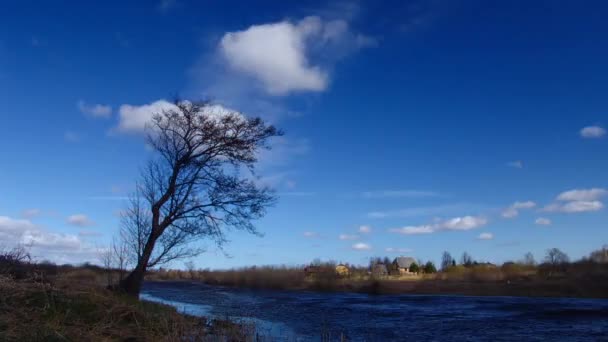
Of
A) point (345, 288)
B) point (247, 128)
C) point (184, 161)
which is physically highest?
point (247, 128)

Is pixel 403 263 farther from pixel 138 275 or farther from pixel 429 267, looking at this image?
pixel 138 275

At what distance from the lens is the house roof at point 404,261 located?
4710 inches

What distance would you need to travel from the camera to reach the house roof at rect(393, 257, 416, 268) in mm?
119644

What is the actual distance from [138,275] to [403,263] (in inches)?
4263

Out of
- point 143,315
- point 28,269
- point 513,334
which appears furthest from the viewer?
point 513,334

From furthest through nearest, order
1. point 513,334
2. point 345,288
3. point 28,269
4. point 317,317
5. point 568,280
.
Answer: point 345,288 → point 568,280 → point 317,317 → point 513,334 → point 28,269

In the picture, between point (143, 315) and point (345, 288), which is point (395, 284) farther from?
point (143, 315)

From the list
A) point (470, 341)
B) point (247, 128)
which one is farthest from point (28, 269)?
point (470, 341)

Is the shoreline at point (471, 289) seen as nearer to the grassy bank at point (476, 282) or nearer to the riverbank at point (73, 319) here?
the grassy bank at point (476, 282)

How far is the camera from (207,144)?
19250 mm

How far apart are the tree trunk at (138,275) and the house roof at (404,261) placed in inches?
4187

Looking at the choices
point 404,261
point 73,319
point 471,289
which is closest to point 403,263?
point 404,261

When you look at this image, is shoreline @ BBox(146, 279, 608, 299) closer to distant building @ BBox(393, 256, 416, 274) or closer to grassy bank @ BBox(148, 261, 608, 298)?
grassy bank @ BBox(148, 261, 608, 298)

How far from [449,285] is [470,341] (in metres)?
44.4
